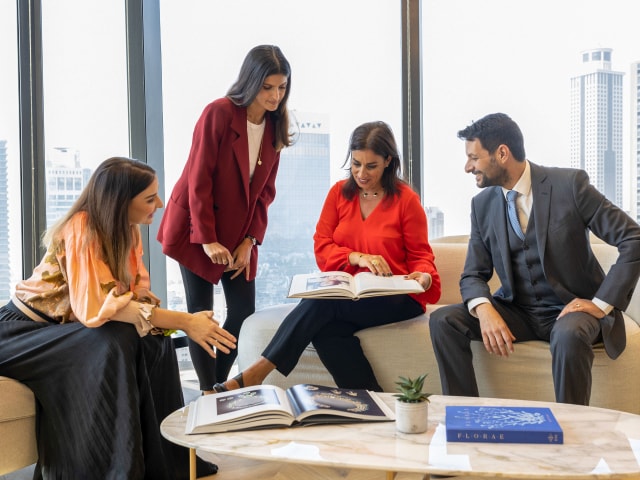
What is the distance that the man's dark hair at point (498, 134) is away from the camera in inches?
97.8

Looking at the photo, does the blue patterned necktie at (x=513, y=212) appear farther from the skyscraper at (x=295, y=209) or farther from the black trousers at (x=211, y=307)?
the skyscraper at (x=295, y=209)

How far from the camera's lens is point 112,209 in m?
2.04

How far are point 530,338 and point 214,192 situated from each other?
129 centimetres

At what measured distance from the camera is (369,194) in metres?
2.90

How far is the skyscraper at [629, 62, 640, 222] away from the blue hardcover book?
2.61m

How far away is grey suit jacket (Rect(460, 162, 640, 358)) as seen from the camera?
90.5 inches

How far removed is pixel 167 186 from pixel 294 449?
2.22m

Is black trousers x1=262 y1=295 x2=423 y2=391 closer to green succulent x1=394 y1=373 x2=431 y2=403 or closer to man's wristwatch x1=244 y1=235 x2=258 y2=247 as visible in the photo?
man's wristwatch x1=244 y1=235 x2=258 y2=247

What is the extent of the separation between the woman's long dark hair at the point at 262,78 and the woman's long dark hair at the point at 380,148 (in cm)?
29

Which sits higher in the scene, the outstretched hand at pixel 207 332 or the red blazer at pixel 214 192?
the red blazer at pixel 214 192

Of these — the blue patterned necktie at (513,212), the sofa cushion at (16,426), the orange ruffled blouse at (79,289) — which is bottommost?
the sofa cushion at (16,426)

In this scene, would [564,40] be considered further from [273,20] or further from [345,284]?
[345,284]

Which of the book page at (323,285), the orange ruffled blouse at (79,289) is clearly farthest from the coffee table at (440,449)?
the book page at (323,285)

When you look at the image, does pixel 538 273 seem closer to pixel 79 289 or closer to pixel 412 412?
pixel 412 412
